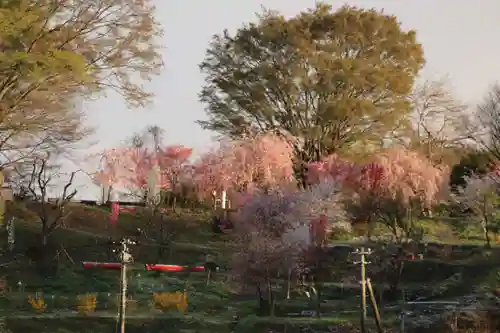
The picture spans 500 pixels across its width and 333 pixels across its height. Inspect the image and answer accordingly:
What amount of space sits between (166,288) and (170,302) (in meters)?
2.43

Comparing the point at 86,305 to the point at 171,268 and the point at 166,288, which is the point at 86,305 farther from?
the point at 171,268

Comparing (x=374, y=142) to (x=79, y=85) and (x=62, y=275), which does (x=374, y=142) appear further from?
(x=79, y=85)

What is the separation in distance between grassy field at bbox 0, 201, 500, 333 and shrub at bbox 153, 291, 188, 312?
19 centimetres

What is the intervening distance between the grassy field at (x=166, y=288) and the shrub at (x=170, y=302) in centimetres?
19

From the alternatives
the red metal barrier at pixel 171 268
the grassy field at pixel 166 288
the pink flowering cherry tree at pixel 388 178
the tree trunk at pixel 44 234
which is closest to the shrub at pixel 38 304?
the grassy field at pixel 166 288

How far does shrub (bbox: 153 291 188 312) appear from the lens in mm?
16125

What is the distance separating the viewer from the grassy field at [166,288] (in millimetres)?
14578

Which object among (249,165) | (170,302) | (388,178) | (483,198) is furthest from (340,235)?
(170,302)

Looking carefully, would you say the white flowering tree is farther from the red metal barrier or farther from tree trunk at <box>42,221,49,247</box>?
tree trunk at <box>42,221,49,247</box>

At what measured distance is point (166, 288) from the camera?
18547mm

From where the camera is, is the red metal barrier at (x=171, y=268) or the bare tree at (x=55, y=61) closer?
the bare tree at (x=55, y=61)

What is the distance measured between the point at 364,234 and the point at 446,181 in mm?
7281

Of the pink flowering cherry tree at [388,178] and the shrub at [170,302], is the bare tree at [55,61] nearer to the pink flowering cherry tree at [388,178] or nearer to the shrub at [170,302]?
the shrub at [170,302]

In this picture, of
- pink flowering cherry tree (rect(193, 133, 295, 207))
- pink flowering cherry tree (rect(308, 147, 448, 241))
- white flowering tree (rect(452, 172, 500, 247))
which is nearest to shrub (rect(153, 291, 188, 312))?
pink flowering cherry tree (rect(308, 147, 448, 241))
